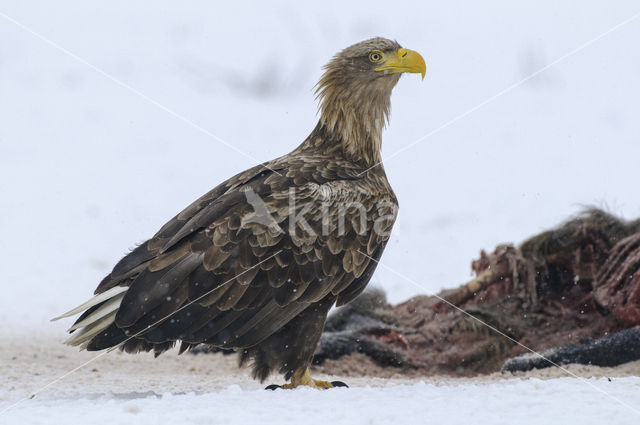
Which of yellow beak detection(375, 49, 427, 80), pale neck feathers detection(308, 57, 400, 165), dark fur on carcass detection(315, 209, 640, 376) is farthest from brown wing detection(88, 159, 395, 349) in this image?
dark fur on carcass detection(315, 209, 640, 376)

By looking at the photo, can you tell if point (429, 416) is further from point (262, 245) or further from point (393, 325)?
point (393, 325)

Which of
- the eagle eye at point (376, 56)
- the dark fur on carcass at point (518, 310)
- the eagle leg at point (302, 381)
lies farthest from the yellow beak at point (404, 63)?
the eagle leg at point (302, 381)

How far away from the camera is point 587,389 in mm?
3734

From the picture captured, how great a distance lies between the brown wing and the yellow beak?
1.09 meters

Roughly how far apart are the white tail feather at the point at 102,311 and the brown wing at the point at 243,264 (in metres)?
0.09

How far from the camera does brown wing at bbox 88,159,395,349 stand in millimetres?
3973

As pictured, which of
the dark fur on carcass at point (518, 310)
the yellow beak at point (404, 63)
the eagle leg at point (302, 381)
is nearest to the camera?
the eagle leg at point (302, 381)

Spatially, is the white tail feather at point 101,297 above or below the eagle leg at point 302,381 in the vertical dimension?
above

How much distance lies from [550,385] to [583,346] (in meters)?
1.30

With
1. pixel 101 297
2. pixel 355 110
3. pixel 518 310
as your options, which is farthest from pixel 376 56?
pixel 101 297

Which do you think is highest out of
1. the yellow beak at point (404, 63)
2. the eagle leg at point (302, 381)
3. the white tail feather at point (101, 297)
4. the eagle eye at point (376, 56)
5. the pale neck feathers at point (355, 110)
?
the eagle eye at point (376, 56)

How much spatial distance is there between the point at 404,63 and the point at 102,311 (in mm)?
2439

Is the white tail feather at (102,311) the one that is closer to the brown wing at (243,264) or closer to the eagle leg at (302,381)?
the brown wing at (243,264)

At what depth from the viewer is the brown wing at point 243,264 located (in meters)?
3.97
